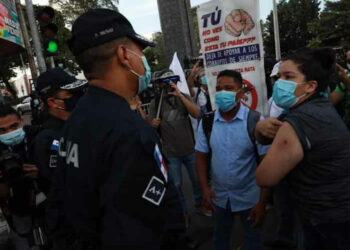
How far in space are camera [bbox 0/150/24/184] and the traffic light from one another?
399cm

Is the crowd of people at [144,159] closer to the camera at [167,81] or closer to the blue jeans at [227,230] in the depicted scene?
the blue jeans at [227,230]

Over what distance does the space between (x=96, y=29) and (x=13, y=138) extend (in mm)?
1919

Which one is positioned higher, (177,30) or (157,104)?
(177,30)

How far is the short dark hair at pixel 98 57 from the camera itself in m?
1.29

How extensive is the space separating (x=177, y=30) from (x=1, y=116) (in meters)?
12.4

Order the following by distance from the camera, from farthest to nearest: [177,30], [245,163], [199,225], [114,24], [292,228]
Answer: [177,30], [199,225], [292,228], [245,163], [114,24]

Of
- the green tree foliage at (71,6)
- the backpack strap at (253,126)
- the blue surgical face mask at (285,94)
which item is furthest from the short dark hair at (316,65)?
the green tree foliage at (71,6)

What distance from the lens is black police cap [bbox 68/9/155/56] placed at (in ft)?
4.18

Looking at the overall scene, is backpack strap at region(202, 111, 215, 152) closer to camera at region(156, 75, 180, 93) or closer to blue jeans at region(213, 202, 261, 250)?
blue jeans at region(213, 202, 261, 250)

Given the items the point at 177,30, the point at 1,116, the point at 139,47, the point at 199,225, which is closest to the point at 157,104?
the point at 199,225

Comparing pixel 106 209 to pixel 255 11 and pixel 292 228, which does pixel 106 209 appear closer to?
pixel 292 228

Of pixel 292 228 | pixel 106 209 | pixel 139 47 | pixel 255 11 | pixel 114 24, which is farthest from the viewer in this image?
pixel 255 11

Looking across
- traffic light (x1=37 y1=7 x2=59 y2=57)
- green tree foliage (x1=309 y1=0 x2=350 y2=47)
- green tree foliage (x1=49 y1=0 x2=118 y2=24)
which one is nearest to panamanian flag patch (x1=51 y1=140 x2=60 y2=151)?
traffic light (x1=37 y1=7 x2=59 y2=57)

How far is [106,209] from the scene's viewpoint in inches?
43.6
